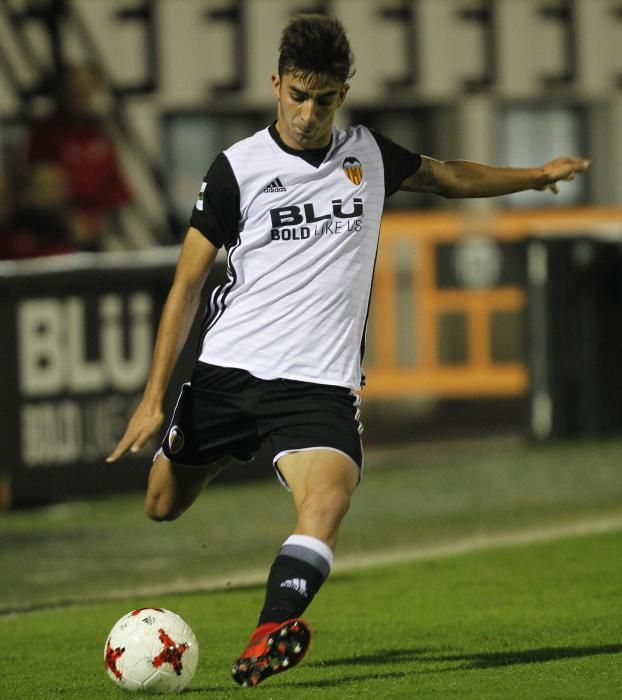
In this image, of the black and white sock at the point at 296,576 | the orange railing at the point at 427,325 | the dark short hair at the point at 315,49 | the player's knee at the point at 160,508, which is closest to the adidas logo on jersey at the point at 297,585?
the black and white sock at the point at 296,576

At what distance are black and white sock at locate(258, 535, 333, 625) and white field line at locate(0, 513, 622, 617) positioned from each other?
9.43 feet

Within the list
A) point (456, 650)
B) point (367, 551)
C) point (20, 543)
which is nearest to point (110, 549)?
point (20, 543)

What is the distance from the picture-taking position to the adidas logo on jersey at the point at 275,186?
19.7 ft

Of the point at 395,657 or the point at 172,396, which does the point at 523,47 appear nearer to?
the point at 172,396

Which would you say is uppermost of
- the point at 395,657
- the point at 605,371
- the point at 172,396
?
the point at 395,657

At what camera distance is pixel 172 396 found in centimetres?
1187

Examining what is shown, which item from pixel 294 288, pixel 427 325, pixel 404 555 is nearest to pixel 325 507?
pixel 294 288

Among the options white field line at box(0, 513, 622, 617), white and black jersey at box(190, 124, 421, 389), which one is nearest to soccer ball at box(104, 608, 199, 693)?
white and black jersey at box(190, 124, 421, 389)

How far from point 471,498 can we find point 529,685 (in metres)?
6.37

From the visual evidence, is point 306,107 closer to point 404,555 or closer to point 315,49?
point 315,49

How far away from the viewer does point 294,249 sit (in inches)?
237

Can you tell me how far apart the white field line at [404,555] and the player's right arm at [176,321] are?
267 cm

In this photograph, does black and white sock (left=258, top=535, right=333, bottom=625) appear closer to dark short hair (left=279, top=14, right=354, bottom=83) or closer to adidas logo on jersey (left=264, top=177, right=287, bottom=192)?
adidas logo on jersey (left=264, top=177, right=287, bottom=192)

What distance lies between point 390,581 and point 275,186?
3.11 m
